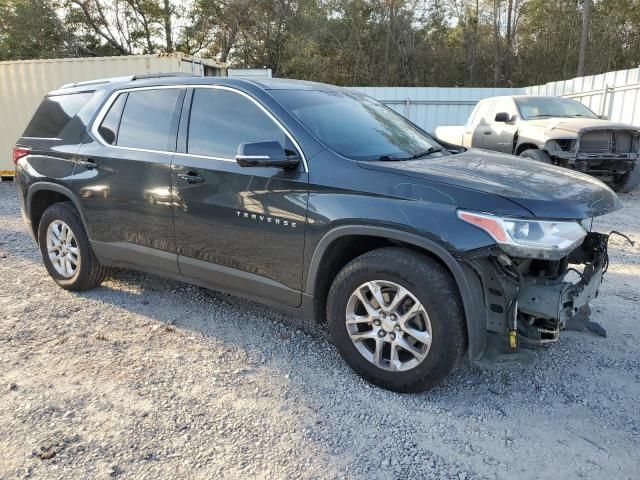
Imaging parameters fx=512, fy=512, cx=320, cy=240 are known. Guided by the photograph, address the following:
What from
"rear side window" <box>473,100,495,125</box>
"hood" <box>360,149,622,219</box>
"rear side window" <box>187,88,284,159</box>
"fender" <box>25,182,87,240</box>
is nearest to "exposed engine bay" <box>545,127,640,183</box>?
"rear side window" <box>473,100,495,125</box>

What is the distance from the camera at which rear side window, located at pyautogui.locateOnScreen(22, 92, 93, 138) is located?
441 centimetres

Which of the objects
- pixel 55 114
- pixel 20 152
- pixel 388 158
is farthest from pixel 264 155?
pixel 20 152

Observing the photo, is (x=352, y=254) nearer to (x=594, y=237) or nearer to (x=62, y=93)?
(x=594, y=237)

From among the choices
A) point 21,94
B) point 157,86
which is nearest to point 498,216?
point 157,86

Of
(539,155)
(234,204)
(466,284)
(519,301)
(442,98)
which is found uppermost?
(442,98)

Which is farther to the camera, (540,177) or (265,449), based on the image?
(540,177)

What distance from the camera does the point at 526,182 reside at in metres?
2.83

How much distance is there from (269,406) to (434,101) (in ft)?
51.0

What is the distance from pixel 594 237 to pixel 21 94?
12852 millimetres

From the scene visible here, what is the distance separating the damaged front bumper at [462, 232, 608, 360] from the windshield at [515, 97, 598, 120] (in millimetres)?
7100

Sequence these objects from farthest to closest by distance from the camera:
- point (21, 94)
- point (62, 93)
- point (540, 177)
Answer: point (21, 94) → point (62, 93) → point (540, 177)

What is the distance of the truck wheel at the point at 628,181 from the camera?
8.81m

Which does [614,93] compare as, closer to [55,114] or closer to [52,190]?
[55,114]

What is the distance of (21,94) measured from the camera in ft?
39.4
